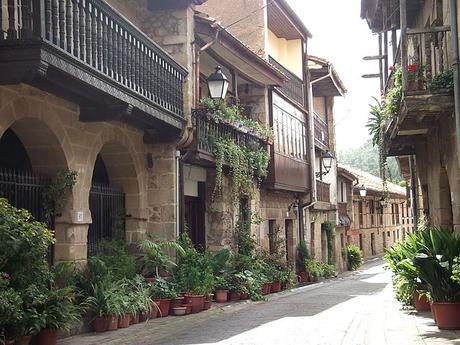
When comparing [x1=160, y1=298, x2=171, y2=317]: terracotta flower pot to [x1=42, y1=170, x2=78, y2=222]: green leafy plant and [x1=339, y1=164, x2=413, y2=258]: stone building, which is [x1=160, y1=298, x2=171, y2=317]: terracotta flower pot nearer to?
[x1=42, y1=170, x2=78, y2=222]: green leafy plant

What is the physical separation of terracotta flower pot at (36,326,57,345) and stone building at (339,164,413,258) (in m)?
24.2

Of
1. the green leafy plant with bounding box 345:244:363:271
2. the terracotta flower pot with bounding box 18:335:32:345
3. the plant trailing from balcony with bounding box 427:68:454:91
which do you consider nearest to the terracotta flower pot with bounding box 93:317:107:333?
the terracotta flower pot with bounding box 18:335:32:345

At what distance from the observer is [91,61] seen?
27.0 ft

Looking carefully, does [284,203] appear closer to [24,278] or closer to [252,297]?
[252,297]

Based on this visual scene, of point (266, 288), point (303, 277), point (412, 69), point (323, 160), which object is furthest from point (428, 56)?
point (323, 160)

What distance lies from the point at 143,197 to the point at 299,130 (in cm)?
1100

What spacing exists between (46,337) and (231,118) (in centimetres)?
802

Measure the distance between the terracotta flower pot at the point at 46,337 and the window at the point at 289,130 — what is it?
1208 cm

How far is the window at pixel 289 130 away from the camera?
63.8ft

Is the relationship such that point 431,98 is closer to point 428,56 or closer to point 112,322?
point 428,56

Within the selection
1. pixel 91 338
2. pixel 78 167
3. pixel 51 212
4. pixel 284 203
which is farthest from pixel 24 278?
pixel 284 203

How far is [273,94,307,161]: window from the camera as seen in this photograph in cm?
1944

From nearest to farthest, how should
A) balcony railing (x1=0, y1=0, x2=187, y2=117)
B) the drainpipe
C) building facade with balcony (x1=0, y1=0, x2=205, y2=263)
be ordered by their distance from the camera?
balcony railing (x1=0, y1=0, x2=187, y2=117) → building facade with balcony (x1=0, y1=0, x2=205, y2=263) → the drainpipe

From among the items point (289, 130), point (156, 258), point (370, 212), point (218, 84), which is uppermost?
point (289, 130)
